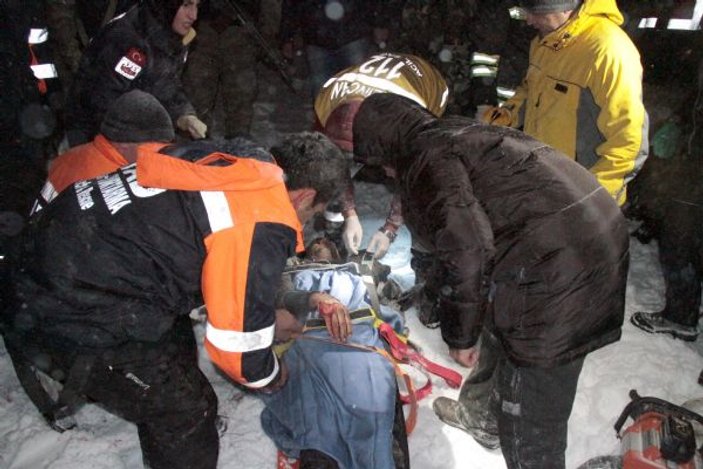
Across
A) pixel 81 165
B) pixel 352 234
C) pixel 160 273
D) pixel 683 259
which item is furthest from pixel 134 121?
pixel 683 259

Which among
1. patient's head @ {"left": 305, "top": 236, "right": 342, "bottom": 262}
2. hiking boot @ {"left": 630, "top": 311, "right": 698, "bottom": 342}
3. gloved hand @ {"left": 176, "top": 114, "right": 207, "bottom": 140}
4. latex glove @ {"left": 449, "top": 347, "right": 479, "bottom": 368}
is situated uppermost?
gloved hand @ {"left": 176, "top": 114, "right": 207, "bottom": 140}

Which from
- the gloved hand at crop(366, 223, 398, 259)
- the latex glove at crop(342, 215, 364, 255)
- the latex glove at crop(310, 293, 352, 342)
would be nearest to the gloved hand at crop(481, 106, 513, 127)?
the gloved hand at crop(366, 223, 398, 259)

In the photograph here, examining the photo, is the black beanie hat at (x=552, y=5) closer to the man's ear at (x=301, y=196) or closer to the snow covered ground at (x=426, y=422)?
the man's ear at (x=301, y=196)

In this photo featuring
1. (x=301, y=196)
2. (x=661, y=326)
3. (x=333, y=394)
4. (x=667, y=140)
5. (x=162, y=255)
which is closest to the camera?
(x=162, y=255)

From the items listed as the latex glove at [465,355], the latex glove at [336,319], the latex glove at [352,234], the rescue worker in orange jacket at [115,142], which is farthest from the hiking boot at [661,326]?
the rescue worker in orange jacket at [115,142]

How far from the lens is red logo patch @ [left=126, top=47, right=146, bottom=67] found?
9.29 ft

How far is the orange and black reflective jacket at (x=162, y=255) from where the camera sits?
1.51m

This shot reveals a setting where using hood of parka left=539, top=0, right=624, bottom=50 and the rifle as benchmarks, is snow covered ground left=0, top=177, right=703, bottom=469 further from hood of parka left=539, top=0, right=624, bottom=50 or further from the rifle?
the rifle

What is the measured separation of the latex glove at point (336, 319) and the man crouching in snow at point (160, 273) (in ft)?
1.45

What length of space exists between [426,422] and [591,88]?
6.25 feet

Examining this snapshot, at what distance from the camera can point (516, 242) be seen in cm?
164

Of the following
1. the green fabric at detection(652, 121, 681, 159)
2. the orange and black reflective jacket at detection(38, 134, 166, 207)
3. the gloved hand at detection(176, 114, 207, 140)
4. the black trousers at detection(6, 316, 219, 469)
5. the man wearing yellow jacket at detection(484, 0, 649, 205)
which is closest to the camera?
the black trousers at detection(6, 316, 219, 469)

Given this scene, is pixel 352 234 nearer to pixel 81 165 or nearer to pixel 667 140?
pixel 81 165

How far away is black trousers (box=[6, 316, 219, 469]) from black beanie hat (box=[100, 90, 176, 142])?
1048 millimetres
